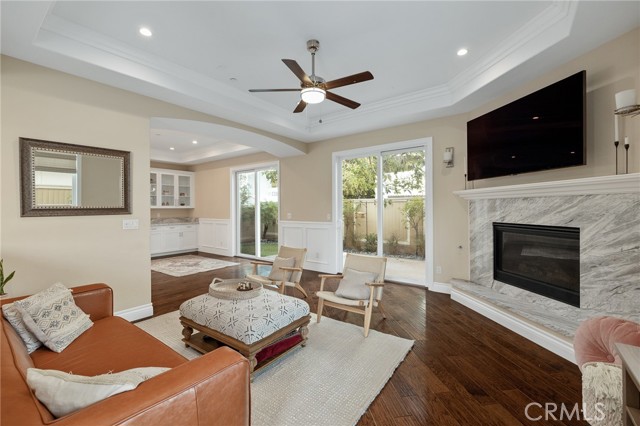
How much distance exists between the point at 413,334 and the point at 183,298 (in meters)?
3.26

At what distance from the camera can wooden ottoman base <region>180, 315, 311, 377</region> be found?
2115 mm

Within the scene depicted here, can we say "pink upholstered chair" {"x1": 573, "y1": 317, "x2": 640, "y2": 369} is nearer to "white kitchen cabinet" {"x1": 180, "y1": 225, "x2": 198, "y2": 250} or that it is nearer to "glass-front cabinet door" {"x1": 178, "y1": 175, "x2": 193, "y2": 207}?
"white kitchen cabinet" {"x1": 180, "y1": 225, "x2": 198, "y2": 250}

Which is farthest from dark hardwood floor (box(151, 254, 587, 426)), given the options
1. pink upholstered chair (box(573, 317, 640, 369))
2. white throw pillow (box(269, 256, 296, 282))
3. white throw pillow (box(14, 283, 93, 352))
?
white throw pillow (box(14, 283, 93, 352))

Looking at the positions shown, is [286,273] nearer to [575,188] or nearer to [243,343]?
[243,343]

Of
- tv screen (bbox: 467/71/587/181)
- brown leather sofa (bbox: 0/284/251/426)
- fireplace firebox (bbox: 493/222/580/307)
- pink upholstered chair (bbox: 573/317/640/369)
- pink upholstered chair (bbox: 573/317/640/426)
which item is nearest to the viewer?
brown leather sofa (bbox: 0/284/251/426)

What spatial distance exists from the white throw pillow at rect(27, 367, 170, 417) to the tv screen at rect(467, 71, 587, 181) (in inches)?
151

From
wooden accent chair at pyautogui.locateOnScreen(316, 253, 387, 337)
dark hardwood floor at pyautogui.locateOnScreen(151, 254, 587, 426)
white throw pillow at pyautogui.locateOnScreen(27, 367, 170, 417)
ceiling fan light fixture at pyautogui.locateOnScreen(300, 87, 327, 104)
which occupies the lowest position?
dark hardwood floor at pyautogui.locateOnScreen(151, 254, 587, 426)

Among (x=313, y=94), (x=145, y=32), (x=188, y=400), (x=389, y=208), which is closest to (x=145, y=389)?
(x=188, y=400)

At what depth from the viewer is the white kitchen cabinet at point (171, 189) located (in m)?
7.75

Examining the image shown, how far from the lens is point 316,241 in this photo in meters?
5.93

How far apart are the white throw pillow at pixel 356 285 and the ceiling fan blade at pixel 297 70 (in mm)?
2182

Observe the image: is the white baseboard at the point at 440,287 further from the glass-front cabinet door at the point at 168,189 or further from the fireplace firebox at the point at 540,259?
the glass-front cabinet door at the point at 168,189

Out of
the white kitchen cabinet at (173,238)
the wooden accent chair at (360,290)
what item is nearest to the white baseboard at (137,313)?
the wooden accent chair at (360,290)

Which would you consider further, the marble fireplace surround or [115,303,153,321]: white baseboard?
[115,303,153,321]: white baseboard
